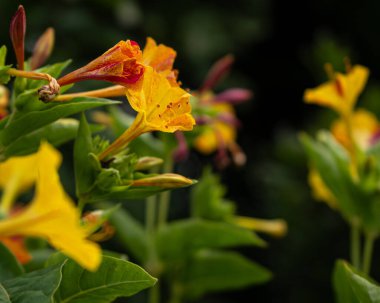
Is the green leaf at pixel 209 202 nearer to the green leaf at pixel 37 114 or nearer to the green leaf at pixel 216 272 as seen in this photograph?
the green leaf at pixel 216 272

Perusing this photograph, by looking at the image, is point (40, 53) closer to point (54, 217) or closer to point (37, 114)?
point (37, 114)

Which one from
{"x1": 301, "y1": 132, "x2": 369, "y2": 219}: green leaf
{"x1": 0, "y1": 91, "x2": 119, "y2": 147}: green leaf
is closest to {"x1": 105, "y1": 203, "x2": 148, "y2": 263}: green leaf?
{"x1": 301, "y1": 132, "x2": 369, "y2": 219}: green leaf

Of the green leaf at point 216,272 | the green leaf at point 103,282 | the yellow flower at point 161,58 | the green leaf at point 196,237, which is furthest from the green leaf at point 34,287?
the green leaf at point 216,272

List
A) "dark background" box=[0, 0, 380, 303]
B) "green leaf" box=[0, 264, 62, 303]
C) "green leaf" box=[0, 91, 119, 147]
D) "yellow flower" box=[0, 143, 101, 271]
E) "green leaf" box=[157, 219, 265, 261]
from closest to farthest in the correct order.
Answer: "yellow flower" box=[0, 143, 101, 271] → "green leaf" box=[0, 264, 62, 303] → "green leaf" box=[0, 91, 119, 147] → "green leaf" box=[157, 219, 265, 261] → "dark background" box=[0, 0, 380, 303]

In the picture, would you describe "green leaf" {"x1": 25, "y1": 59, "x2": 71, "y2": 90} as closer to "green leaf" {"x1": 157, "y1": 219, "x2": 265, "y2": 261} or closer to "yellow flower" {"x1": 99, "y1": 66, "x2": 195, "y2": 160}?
"yellow flower" {"x1": 99, "y1": 66, "x2": 195, "y2": 160}

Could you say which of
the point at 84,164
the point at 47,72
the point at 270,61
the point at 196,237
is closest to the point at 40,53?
the point at 47,72

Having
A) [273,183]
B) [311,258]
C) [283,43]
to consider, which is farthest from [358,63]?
[311,258]
